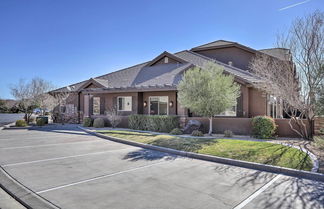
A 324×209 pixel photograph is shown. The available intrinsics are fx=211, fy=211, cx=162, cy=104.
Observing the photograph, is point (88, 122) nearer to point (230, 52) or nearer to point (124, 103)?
point (124, 103)

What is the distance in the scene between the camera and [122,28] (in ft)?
56.1

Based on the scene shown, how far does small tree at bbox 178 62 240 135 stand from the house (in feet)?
7.02

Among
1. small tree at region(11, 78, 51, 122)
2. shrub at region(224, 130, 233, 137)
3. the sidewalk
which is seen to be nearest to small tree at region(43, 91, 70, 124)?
small tree at region(11, 78, 51, 122)

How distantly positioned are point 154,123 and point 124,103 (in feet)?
16.2

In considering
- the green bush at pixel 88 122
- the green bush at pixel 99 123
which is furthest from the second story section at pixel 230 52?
the green bush at pixel 88 122

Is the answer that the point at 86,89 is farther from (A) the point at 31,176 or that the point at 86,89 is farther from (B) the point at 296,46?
(B) the point at 296,46

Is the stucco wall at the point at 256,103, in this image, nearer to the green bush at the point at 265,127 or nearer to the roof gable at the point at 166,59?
the green bush at the point at 265,127

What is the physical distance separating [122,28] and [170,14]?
4.15m

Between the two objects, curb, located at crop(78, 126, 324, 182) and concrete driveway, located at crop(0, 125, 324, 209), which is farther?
curb, located at crop(78, 126, 324, 182)

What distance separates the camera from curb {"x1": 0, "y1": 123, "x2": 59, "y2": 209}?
3.96m

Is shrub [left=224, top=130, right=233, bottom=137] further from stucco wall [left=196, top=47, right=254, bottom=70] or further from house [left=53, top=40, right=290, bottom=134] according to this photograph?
stucco wall [left=196, top=47, right=254, bottom=70]

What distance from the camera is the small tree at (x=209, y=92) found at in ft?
40.8

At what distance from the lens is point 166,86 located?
1581 cm

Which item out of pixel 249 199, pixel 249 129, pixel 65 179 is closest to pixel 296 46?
pixel 249 129
